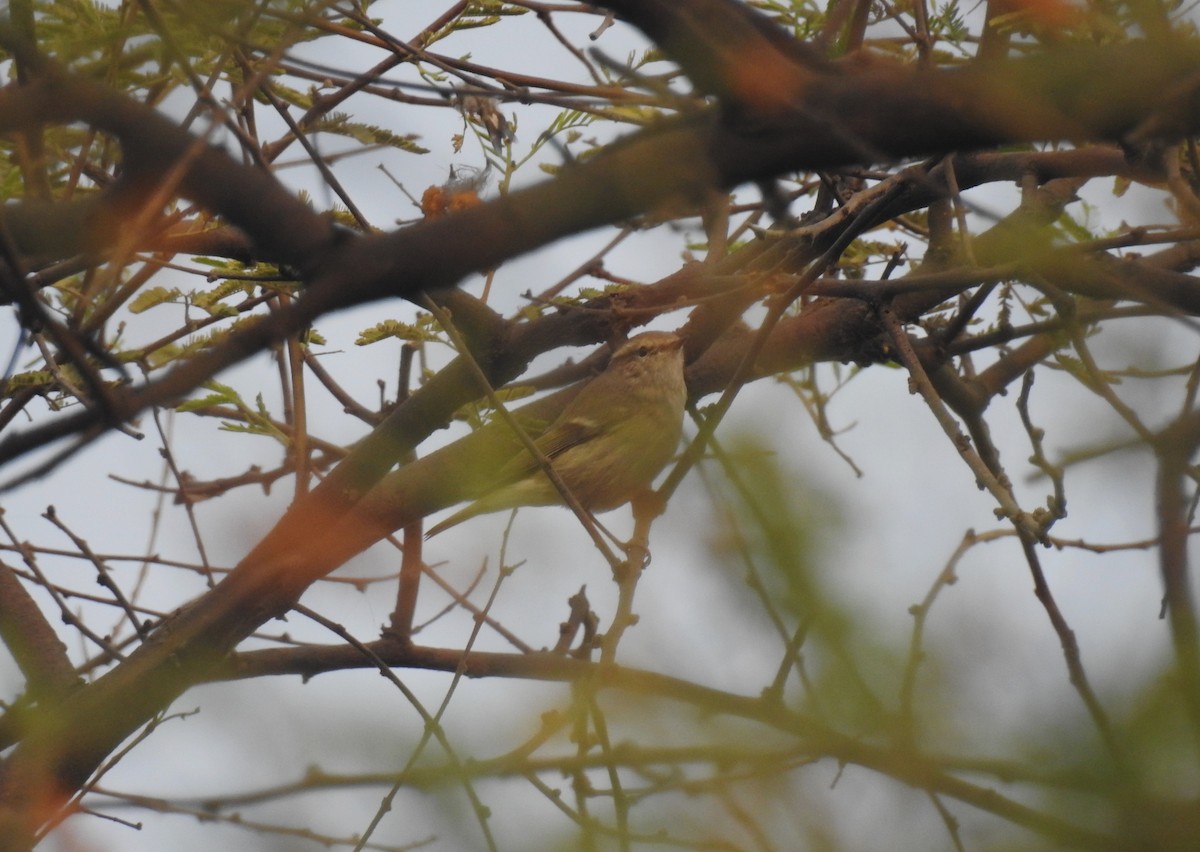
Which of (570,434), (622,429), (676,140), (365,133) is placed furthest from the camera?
(622,429)

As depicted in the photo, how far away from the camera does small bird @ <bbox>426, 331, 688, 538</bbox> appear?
268 inches

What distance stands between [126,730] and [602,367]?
2743 millimetres

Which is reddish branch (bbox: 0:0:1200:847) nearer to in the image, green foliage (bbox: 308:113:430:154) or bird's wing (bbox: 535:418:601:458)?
green foliage (bbox: 308:113:430:154)

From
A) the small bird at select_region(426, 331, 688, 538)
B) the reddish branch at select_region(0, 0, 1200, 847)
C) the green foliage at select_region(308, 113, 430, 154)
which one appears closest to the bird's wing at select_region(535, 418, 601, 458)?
the small bird at select_region(426, 331, 688, 538)

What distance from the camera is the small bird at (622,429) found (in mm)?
6809

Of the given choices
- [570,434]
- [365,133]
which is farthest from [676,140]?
[570,434]

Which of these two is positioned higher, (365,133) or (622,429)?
(622,429)

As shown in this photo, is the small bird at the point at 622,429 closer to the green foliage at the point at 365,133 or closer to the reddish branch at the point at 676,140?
the green foliage at the point at 365,133

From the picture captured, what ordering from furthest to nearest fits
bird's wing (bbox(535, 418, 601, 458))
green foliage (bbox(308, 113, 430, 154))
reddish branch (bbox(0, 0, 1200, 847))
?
bird's wing (bbox(535, 418, 601, 458)), green foliage (bbox(308, 113, 430, 154)), reddish branch (bbox(0, 0, 1200, 847))

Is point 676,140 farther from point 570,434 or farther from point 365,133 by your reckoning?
point 570,434

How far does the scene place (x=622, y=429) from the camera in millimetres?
7223

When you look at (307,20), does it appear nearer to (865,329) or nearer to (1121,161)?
(1121,161)

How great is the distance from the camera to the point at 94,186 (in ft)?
14.6

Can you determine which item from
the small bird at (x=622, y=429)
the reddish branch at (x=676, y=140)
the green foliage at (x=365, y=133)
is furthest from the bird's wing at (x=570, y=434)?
the reddish branch at (x=676, y=140)
